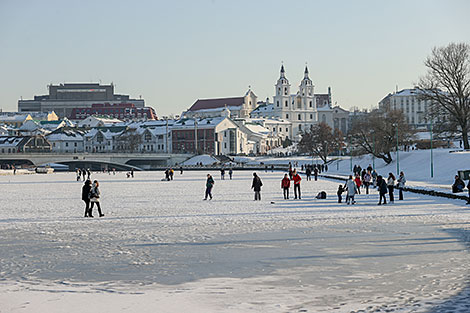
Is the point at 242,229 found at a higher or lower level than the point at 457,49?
lower

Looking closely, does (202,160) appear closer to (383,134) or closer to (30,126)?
(383,134)

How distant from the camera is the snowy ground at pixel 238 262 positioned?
10.2 m

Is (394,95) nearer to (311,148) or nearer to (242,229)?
(311,148)

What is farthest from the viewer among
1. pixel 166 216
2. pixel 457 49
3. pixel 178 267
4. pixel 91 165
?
pixel 91 165

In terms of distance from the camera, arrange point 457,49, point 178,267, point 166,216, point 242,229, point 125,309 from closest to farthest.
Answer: point 125,309, point 178,267, point 242,229, point 166,216, point 457,49

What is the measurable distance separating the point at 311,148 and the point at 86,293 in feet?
310

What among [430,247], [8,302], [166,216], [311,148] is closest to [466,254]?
[430,247]

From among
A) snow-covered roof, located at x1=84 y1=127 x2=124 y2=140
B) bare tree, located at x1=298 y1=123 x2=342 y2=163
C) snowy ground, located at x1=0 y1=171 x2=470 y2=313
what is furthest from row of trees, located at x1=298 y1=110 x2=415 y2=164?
snow-covered roof, located at x1=84 y1=127 x2=124 y2=140

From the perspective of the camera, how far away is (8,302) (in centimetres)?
1026

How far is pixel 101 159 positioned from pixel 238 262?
9644cm

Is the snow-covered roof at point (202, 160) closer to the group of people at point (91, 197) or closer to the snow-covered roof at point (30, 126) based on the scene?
the snow-covered roof at point (30, 126)

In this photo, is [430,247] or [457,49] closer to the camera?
[430,247]

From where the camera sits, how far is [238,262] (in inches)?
531

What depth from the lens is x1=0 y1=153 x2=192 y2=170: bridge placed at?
101m
